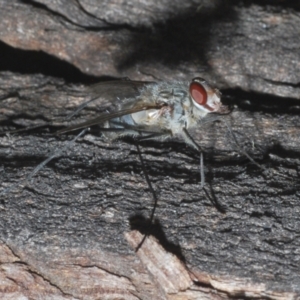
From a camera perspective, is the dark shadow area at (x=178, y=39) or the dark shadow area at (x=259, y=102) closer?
the dark shadow area at (x=259, y=102)

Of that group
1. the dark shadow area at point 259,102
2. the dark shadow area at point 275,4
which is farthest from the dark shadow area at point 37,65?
the dark shadow area at point 275,4

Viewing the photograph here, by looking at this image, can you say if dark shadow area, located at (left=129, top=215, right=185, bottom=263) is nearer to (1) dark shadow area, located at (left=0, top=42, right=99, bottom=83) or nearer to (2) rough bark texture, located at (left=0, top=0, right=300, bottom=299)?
(2) rough bark texture, located at (left=0, top=0, right=300, bottom=299)

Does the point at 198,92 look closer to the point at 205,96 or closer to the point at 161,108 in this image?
the point at 205,96

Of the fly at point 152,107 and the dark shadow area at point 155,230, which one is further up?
the fly at point 152,107

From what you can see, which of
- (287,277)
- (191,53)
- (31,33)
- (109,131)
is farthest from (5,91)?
(287,277)

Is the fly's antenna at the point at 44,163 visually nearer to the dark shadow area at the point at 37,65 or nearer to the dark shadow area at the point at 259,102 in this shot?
the dark shadow area at the point at 37,65

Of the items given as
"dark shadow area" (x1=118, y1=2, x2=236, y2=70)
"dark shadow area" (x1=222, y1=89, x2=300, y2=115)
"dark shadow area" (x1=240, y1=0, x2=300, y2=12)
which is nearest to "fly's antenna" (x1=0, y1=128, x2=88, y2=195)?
"dark shadow area" (x1=118, y1=2, x2=236, y2=70)

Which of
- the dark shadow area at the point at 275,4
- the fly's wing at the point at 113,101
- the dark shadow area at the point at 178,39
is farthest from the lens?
the dark shadow area at the point at 275,4
